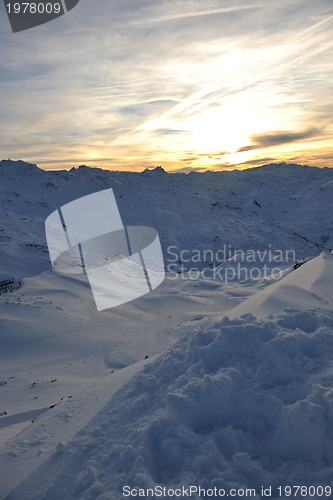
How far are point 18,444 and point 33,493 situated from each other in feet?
4.44

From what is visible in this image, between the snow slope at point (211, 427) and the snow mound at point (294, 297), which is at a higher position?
the snow slope at point (211, 427)

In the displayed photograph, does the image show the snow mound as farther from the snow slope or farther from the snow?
the snow slope

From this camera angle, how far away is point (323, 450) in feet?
12.8

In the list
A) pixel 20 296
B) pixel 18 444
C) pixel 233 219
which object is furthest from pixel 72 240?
pixel 233 219

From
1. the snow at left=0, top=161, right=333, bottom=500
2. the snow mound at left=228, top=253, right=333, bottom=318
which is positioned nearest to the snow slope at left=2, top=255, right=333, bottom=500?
the snow at left=0, top=161, right=333, bottom=500

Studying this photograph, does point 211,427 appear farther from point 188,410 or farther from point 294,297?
point 294,297

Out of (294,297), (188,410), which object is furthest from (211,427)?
(294,297)

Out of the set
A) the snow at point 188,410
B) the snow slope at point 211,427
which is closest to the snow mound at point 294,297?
the snow at point 188,410

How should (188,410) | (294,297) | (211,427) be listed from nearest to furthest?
(211,427) < (188,410) < (294,297)

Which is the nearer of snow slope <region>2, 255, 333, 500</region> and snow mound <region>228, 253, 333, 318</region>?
snow slope <region>2, 255, 333, 500</region>

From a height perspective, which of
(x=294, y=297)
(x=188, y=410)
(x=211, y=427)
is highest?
(x=188, y=410)

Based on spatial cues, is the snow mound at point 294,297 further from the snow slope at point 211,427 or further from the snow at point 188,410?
the snow slope at point 211,427

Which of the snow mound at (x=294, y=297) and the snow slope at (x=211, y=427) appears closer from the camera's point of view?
the snow slope at (x=211, y=427)

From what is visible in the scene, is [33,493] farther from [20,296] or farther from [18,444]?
[20,296]
